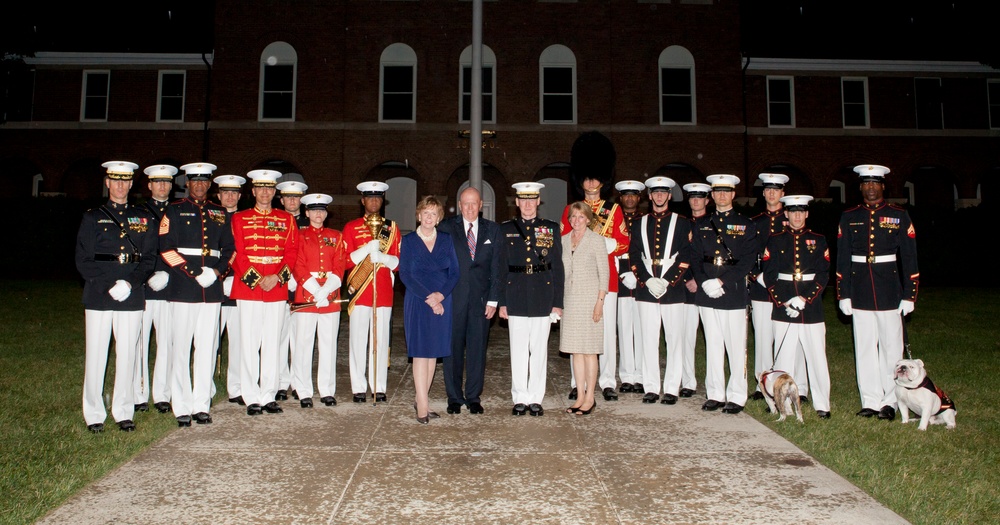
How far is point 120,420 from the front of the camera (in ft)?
19.1

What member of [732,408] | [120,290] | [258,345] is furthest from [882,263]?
[120,290]

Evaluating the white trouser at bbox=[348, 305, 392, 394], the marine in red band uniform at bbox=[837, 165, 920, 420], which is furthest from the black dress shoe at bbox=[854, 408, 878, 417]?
the white trouser at bbox=[348, 305, 392, 394]

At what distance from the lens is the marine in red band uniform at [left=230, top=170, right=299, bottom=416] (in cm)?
638

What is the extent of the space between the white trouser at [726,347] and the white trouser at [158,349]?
5.14 metres

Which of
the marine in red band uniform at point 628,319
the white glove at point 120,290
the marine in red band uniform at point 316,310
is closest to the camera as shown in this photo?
the white glove at point 120,290

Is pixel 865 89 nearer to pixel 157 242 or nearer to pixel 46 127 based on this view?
pixel 157 242

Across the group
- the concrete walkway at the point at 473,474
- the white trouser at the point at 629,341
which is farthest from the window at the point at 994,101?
the concrete walkway at the point at 473,474

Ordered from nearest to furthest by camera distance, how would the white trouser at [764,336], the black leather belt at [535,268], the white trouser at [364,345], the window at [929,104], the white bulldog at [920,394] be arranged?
the white bulldog at [920,394] → the black leather belt at [535,268] → the white trouser at [364,345] → the white trouser at [764,336] → the window at [929,104]

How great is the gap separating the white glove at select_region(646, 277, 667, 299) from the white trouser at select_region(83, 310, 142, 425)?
4.79 m

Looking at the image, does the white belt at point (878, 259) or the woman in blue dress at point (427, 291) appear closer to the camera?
the woman in blue dress at point (427, 291)

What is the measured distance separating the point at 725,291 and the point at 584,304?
145 cm

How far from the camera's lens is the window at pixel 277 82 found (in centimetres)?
2219

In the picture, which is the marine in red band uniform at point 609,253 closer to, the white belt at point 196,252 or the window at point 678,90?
the white belt at point 196,252

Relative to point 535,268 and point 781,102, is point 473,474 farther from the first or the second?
point 781,102
